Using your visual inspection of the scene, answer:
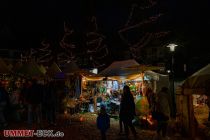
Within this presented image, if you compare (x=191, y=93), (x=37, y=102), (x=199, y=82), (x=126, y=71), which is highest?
(x=126, y=71)

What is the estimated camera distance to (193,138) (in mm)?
10797

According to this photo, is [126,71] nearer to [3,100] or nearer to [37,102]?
[37,102]

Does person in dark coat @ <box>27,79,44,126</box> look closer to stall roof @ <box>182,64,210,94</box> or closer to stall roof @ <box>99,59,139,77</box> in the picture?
stall roof @ <box>99,59,139,77</box>

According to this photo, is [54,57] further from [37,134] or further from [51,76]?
[37,134]

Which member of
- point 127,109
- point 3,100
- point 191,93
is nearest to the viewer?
point 191,93

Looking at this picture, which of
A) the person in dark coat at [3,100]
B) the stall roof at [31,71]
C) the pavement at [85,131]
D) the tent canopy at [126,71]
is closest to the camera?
the pavement at [85,131]

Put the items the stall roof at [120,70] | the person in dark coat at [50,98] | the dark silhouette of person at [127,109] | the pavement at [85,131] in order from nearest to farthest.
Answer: the dark silhouette of person at [127,109] < the pavement at [85,131] < the person in dark coat at [50,98] < the stall roof at [120,70]

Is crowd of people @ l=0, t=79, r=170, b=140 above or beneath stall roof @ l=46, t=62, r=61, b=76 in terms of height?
beneath

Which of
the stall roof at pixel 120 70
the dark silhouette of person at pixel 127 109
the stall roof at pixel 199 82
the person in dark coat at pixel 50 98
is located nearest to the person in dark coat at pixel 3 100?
the person in dark coat at pixel 50 98

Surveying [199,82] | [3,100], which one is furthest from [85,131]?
[199,82]

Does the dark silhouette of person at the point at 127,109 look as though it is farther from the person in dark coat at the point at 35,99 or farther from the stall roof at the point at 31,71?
the stall roof at the point at 31,71

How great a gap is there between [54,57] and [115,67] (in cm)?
2136

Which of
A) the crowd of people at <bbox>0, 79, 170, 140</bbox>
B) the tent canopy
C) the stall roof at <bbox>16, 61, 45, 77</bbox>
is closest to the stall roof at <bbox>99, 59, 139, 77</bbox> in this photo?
the tent canopy

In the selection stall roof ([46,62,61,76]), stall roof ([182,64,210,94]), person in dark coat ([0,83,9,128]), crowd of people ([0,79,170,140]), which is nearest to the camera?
stall roof ([182,64,210,94])
